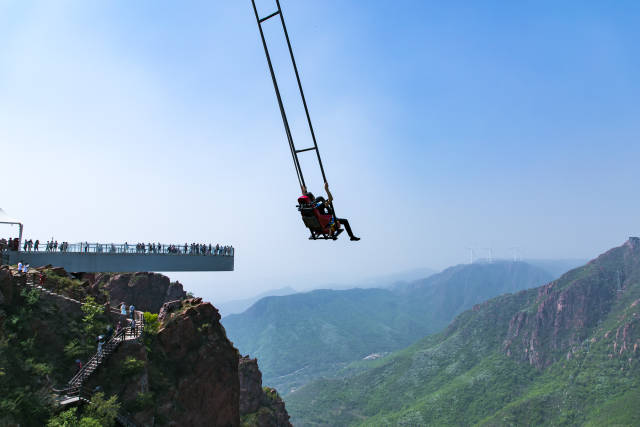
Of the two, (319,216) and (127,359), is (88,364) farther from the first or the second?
(319,216)

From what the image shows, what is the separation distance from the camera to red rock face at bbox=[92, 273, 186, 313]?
69.2 meters

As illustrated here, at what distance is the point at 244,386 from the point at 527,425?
142 m

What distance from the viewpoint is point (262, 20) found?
16984 millimetres

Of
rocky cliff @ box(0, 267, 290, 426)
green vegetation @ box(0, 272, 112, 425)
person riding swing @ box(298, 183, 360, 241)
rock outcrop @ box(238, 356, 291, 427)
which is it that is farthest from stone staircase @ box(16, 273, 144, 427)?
rock outcrop @ box(238, 356, 291, 427)

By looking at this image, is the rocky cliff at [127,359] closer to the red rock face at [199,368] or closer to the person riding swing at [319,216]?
the red rock face at [199,368]

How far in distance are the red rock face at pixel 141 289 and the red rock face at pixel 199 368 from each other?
3025 cm

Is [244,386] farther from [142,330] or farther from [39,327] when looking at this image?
[39,327]

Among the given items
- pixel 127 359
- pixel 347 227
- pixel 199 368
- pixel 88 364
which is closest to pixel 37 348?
pixel 88 364

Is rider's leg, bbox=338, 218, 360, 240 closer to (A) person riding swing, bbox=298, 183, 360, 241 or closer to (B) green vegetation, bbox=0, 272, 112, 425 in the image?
(A) person riding swing, bbox=298, 183, 360, 241

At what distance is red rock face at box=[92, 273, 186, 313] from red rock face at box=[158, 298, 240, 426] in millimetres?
30254

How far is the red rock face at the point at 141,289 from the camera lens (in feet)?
227

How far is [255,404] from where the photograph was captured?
271 feet

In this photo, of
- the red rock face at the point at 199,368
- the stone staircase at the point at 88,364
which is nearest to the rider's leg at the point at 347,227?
the stone staircase at the point at 88,364

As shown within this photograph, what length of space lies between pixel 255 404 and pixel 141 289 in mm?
31075
